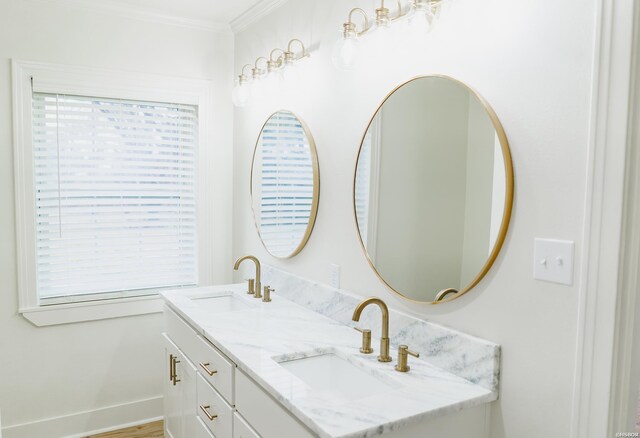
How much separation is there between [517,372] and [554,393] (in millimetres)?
117

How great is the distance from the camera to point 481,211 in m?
1.49

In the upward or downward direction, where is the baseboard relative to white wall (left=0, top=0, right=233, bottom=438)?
downward

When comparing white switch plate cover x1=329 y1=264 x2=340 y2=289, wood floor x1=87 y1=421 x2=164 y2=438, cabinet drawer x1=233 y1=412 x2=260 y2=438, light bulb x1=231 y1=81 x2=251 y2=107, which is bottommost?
wood floor x1=87 y1=421 x2=164 y2=438

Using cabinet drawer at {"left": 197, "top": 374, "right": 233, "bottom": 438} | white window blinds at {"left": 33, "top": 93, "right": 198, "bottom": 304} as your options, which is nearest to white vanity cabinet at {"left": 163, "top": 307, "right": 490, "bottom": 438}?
cabinet drawer at {"left": 197, "top": 374, "right": 233, "bottom": 438}

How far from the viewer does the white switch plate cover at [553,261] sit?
4.10ft

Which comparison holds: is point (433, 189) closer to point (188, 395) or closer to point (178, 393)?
point (188, 395)

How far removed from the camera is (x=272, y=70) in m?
2.50

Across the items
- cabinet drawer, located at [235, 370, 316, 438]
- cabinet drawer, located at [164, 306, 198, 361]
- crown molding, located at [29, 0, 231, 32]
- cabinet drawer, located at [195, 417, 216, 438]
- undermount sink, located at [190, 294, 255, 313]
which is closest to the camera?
cabinet drawer, located at [235, 370, 316, 438]

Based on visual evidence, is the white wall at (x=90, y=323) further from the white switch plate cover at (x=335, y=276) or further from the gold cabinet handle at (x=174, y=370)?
the white switch plate cover at (x=335, y=276)

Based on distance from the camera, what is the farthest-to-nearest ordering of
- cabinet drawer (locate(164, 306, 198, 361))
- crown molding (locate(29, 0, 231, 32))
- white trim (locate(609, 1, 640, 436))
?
crown molding (locate(29, 0, 231, 32))
cabinet drawer (locate(164, 306, 198, 361))
white trim (locate(609, 1, 640, 436))

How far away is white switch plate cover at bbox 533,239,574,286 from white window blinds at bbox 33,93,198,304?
2.32 metres

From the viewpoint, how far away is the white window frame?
104 inches

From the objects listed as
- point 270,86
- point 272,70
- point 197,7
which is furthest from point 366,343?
point 197,7

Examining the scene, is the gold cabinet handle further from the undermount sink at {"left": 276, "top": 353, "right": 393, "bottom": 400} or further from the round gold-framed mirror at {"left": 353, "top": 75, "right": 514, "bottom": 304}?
the round gold-framed mirror at {"left": 353, "top": 75, "right": 514, "bottom": 304}
